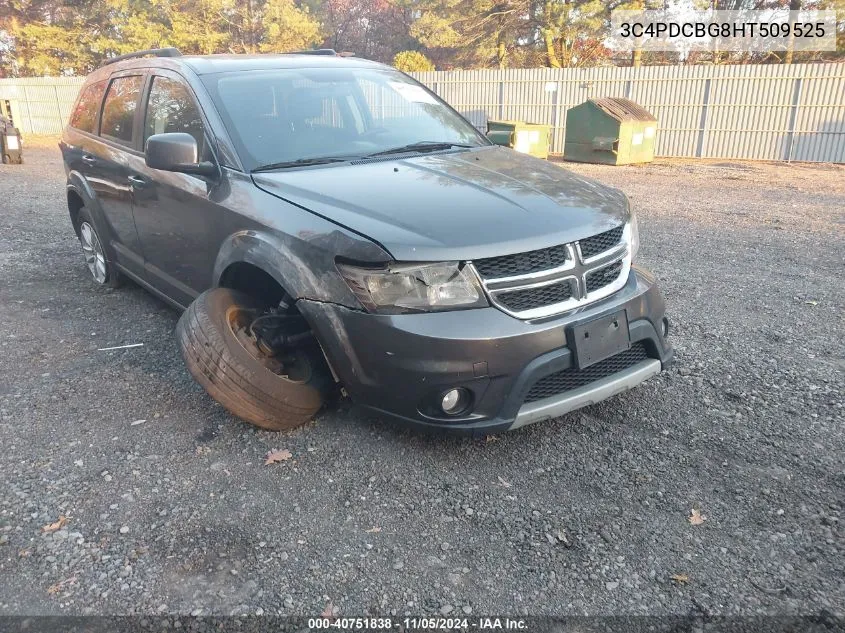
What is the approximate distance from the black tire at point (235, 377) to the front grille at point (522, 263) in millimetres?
1076

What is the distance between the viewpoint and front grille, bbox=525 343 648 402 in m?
2.93

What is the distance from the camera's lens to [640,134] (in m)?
15.7

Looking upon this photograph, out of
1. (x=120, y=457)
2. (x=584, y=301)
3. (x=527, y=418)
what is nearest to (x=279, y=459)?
(x=120, y=457)

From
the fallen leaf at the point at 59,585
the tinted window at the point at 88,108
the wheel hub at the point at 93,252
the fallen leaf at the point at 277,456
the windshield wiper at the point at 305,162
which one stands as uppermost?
the tinted window at the point at 88,108

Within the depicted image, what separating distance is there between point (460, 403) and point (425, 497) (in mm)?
425

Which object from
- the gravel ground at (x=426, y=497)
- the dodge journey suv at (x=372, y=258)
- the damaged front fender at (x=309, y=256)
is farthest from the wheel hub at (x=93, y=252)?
the damaged front fender at (x=309, y=256)

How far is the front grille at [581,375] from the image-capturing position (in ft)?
9.62

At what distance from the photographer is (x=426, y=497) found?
285 cm

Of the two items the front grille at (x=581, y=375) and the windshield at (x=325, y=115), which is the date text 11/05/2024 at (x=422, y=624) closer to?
the front grille at (x=581, y=375)

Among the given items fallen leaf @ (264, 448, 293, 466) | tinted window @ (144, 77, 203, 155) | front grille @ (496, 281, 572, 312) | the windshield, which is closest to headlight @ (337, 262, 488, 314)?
front grille @ (496, 281, 572, 312)

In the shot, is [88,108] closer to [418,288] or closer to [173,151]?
[173,151]

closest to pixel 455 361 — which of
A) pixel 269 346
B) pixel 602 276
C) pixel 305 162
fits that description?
pixel 602 276

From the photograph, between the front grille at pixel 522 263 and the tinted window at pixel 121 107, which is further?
the tinted window at pixel 121 107

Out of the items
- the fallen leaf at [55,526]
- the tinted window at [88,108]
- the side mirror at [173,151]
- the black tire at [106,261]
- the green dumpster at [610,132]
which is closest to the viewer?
the fallen leaf at [55,526]
